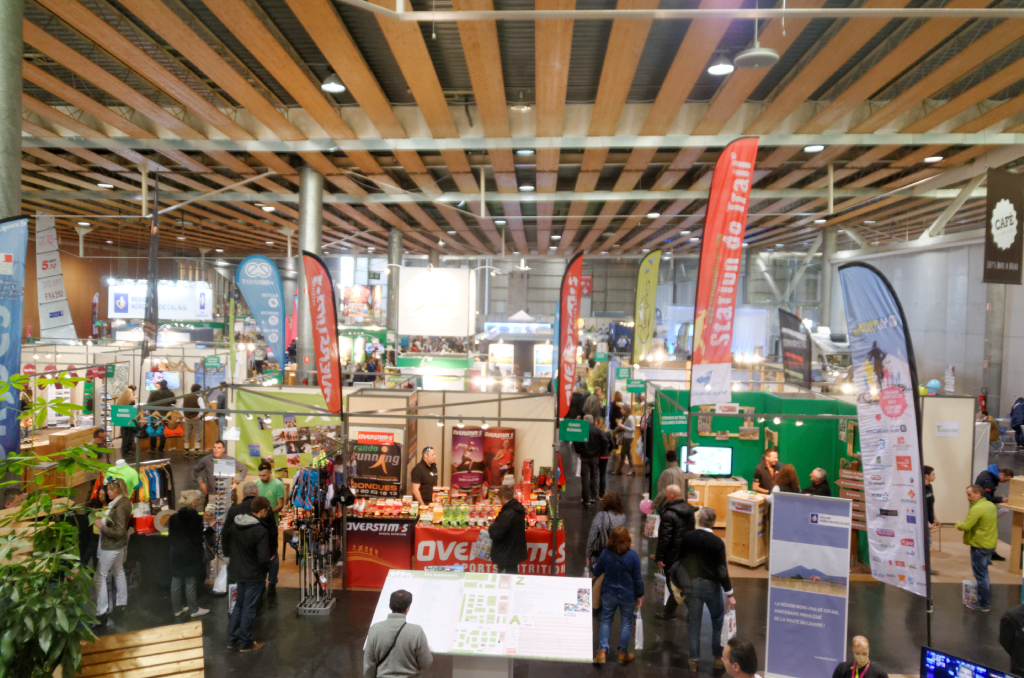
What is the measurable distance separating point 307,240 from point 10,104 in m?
6.02

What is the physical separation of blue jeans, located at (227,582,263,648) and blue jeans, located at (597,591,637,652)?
2.91m

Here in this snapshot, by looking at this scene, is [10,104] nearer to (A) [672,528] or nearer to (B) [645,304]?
(A) [672,528]

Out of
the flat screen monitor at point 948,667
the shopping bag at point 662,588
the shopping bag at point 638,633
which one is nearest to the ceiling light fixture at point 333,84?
the shopping bag at point 638,633

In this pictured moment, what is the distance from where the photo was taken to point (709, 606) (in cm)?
511

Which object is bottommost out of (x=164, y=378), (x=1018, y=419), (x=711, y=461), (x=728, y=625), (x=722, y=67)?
(x=728, y=625)

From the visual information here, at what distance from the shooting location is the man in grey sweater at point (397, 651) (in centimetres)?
353

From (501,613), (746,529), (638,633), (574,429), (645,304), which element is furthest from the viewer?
(645,304)

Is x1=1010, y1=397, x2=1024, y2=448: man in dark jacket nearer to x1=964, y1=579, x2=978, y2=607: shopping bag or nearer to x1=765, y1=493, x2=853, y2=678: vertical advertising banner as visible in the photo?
x1=964, y1=579, x2=978, y2=607: shopping bag

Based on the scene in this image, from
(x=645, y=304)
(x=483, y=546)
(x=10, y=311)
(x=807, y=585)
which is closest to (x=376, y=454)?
(x=483, y=546)

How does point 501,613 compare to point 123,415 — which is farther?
point 123,415

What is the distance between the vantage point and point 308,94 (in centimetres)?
668

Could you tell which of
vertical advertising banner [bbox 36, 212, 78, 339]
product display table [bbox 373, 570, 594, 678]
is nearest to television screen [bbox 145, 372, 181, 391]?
vertical advertising banner [bbox 36, 212, 78, 339]

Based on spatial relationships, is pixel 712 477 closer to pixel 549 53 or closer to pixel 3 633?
pixel 549 53

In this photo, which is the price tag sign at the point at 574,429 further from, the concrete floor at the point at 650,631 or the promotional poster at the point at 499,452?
the promotional poster at the point at 499,452
